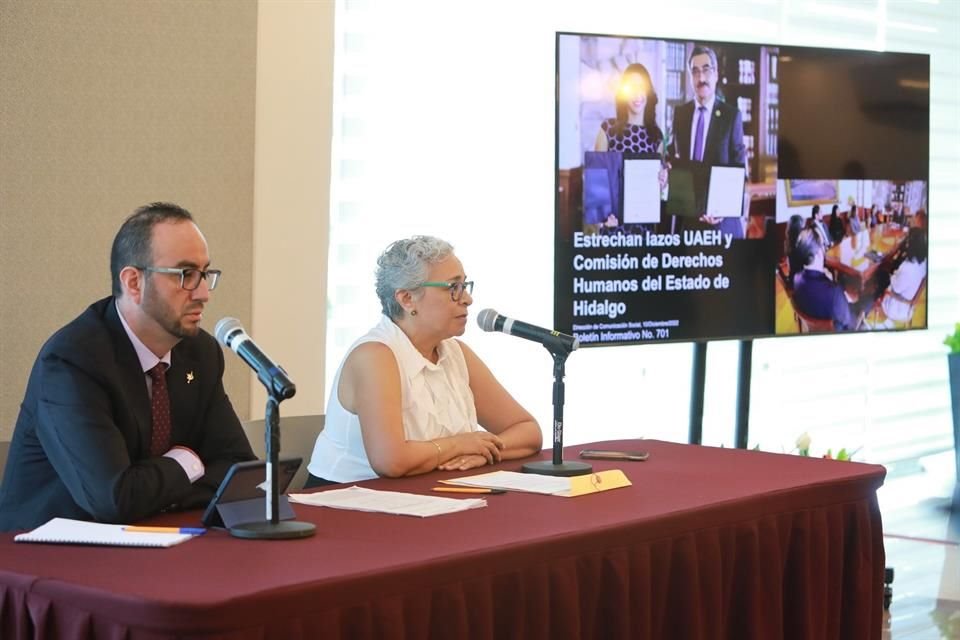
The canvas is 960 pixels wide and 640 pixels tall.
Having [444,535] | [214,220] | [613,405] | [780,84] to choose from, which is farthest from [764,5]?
[444,535]

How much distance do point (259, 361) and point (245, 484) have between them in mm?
265

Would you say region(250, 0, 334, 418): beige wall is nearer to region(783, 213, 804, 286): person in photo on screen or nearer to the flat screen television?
the flat screen television

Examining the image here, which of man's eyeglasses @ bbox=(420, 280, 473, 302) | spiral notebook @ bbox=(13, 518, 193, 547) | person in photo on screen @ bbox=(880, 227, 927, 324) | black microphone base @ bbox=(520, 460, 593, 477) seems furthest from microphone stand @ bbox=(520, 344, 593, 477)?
person in photo on screen @ bbox=(880, 227, 927, 324)

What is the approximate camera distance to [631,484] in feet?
10.1

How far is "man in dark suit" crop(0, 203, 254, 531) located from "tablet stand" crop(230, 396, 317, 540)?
0.94ft

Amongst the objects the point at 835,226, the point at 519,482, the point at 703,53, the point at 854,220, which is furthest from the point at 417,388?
the point at 854,220

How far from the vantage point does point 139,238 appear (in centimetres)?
282

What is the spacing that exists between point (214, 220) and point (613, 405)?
2.21 m

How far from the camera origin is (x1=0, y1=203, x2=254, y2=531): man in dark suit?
257 cm

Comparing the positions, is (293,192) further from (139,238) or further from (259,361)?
(259,361)

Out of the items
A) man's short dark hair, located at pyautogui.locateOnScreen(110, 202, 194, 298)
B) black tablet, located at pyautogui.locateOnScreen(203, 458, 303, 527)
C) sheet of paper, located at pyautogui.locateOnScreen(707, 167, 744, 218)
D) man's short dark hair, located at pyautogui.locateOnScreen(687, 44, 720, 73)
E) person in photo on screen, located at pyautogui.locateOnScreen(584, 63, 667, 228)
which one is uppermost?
man's short dark hair, located at pyautogui.locateOnScreen(687, 44, 720, 73)

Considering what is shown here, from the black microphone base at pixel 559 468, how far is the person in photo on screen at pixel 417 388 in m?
0.15

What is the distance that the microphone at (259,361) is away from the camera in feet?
7.45

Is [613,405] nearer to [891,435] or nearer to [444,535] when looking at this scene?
[891,435]
